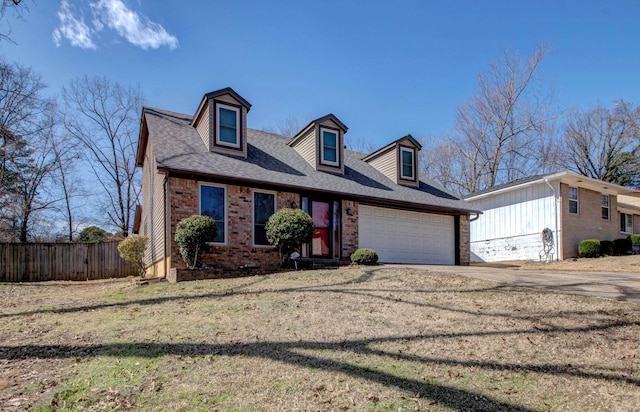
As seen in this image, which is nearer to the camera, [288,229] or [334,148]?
[288,229]

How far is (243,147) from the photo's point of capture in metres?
12.4

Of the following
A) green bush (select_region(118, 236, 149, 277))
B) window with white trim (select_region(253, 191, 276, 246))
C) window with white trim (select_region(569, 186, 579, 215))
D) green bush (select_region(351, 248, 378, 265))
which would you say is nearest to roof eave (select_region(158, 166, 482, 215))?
window with white trim (select_region(253, 191, 276, 246))

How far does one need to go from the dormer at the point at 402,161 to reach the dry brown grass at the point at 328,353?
894cm

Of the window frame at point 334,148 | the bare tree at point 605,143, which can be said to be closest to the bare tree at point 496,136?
the bare tree at point 605,143

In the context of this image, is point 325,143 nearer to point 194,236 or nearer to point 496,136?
point 194,236

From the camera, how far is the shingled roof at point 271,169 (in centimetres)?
1074

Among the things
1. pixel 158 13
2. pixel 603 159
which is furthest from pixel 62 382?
pixel 603 159

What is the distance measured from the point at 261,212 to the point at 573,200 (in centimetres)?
1388

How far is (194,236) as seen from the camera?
948 centimetres

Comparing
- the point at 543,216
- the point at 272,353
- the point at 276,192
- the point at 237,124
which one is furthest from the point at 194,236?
the point at 543,216

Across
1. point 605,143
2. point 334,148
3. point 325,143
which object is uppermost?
point 605,143

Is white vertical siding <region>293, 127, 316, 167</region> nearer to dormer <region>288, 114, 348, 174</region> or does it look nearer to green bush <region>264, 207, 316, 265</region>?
dormer <region>288, 114, 348, 174</region>

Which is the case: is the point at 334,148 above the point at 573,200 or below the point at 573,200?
above

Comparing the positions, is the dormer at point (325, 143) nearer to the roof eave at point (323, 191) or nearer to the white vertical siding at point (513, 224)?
the roof eave at point (323, 191)
